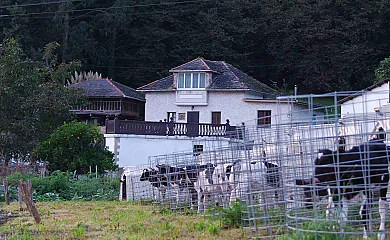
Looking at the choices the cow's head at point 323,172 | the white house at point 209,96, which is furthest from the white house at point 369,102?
the white house at point 209,96

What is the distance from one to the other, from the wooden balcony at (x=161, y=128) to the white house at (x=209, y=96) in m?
6.63

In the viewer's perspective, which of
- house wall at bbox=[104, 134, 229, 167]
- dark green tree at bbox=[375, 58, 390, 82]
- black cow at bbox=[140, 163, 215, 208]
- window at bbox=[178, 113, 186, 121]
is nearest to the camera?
black cow at bbox=[140, 163, 215, 208]

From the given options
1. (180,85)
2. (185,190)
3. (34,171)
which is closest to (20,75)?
(34,171)

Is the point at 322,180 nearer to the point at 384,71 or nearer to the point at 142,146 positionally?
the point at 142,146

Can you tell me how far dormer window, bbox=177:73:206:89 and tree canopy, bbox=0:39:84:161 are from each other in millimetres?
12021

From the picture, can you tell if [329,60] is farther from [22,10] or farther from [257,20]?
[22,10]

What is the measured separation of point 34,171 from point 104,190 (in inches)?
242

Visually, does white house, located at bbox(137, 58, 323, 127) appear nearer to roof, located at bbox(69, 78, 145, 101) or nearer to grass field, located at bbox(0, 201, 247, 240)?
roof, located at bbox(69, 78, 145, 101)

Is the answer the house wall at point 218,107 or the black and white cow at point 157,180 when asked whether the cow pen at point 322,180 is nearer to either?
the black and white cow at point 157,180

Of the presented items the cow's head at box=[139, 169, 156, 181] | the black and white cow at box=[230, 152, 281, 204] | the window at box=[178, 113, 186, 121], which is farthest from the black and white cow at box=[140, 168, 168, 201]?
the window at box=[178, 113, 186, 121]

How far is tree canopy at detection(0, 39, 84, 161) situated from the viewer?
115 feet

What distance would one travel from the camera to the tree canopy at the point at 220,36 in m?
53.9

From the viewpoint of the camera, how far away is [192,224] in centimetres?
1250

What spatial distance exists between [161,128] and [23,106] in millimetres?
8007
